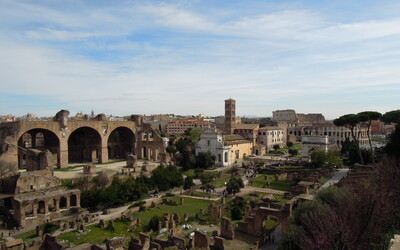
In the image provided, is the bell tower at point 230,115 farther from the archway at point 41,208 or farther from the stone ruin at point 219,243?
the stone ruin at point 219,243

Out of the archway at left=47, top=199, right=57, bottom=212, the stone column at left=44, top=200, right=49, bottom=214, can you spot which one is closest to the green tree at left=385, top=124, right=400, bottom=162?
the archway at left=47, top=199, right=57, bottom=212

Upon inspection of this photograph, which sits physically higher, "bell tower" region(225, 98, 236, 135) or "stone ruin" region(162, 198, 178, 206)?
"bell tower" region(225, 98, 236, 135)

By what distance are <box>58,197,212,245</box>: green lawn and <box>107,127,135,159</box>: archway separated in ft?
77.9

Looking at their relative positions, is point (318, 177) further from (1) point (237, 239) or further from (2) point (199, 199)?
(1) point (237, 239)

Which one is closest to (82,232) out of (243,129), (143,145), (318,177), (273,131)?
(318,177)

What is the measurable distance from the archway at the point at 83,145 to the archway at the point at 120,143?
13.5ft

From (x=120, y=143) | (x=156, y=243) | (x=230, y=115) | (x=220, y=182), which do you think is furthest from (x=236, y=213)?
(x=230, y=115)

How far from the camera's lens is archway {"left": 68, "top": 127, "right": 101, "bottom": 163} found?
45844mm

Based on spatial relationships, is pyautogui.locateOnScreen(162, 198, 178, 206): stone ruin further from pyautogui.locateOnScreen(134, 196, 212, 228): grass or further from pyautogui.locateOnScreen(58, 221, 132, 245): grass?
pyautogui.locateOnScreen(58, 221, 132, 245): grass

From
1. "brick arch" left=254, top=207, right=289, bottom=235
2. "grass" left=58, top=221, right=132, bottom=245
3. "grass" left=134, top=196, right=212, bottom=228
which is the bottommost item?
"grass" left=58, top=221, right=132, bottom=245

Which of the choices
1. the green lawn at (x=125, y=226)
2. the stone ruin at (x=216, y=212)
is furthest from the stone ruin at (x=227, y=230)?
the green lawn at (x=125, y=226)

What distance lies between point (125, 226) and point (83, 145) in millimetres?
27540

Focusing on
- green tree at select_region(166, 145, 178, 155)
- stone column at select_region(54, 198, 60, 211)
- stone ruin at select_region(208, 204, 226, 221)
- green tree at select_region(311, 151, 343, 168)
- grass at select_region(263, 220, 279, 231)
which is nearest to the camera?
grass at select_region(263, 220, 279, 231)

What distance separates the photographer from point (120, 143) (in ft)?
169
